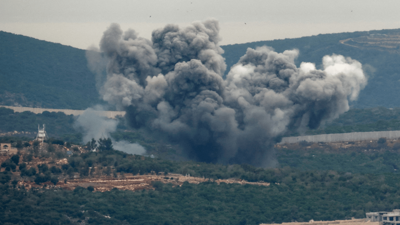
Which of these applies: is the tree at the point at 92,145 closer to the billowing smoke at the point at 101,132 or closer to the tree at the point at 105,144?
the tree at the point at 105,144

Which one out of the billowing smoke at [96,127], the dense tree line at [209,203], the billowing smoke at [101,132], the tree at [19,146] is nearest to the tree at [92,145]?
the tree at [19,146]

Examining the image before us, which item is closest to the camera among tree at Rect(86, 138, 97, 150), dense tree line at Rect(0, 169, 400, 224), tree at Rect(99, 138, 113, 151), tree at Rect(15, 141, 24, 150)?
dense tree line at Rect(0, 169, 400, 224)

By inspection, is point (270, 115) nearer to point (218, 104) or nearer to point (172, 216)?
point (218, 104)

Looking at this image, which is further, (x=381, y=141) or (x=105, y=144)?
(x=381, y=141)

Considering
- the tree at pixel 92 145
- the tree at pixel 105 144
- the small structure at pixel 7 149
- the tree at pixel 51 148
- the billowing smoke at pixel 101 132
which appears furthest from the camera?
the billowing smoke at pixel 101 132

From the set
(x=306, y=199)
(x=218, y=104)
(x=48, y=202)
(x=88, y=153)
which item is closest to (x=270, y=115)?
(x=218, y=104)

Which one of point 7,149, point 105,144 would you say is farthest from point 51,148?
point 105,144

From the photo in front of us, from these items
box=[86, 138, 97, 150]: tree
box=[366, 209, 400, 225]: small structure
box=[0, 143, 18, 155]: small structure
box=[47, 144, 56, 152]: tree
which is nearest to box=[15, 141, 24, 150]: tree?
box=[0, 143, 18, 155]: small structure

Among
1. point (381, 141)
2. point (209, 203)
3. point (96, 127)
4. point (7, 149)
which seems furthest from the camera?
point (381, 141)

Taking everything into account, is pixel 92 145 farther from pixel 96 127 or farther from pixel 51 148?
pixel 96 127

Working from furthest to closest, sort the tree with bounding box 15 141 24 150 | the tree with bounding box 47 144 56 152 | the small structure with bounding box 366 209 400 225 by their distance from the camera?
1. the tree with bounding box 47 144 56 152
2. the tree with bounding box 15 141 24 150
3. the small structure with bounding box 366 209 400 225

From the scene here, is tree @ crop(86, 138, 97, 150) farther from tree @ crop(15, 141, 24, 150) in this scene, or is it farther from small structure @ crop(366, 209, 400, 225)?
small structure @ crop(366, 209, 400, 225)
